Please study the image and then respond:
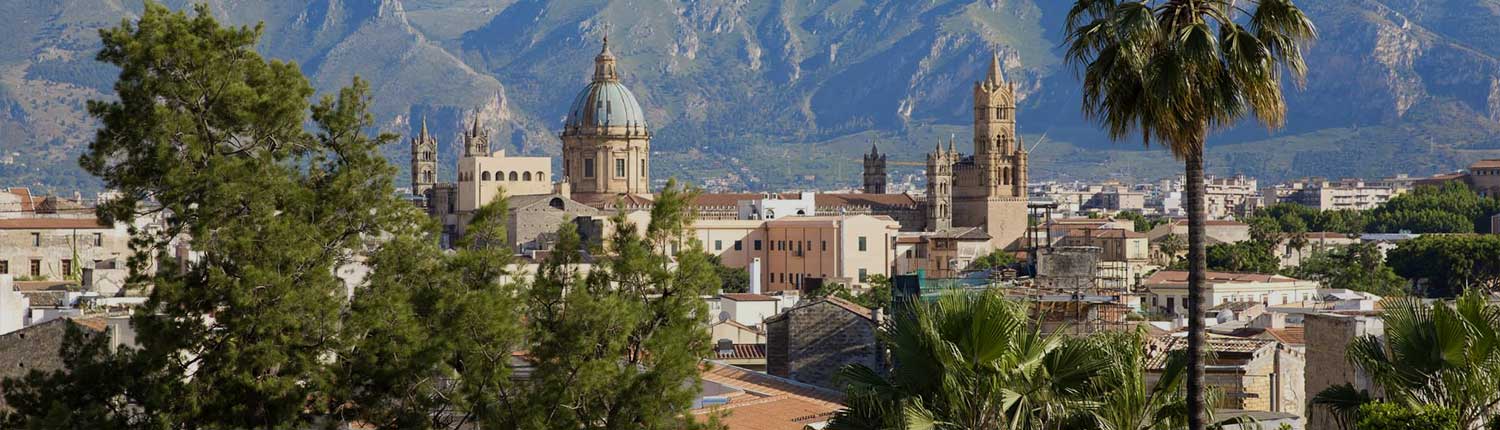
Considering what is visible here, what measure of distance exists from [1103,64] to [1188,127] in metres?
0.70

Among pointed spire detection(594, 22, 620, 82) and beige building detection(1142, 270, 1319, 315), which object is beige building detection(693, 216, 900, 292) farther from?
beige building detection(1142, 270, 1319, 315)

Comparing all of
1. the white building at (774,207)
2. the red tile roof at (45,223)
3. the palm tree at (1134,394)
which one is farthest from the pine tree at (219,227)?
the white building at (774,207)

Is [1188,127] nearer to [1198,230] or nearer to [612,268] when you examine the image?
[1198,230]

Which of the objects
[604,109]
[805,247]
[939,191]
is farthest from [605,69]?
[805,247]

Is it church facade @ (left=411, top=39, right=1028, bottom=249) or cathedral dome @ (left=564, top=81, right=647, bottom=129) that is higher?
cathedral dome @ (left=564, top=81, right=647, bottom=129)

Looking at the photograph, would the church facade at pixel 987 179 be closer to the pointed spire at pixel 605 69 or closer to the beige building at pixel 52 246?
the pointed spire at pixel 605 69

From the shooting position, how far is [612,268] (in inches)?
760

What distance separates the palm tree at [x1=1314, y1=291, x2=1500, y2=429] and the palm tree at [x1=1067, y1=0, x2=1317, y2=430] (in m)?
1.66

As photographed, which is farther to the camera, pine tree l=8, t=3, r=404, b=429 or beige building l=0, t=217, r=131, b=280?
beige building l=0, t=217, r=131, b=280

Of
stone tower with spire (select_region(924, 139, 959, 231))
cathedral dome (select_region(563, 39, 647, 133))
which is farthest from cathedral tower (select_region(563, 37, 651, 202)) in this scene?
stone tower with spire (select_region(924, 139, 959, 231))

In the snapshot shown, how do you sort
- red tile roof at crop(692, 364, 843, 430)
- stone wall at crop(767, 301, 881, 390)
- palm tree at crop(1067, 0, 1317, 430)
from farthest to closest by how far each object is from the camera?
stone wall at crop(767, 301, 881, 390), red tile roof at crop(692, 364, 843, 430), palm tree at crop(1067, 0, 1317, 430)

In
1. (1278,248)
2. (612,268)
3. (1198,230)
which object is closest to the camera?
(1198,230)

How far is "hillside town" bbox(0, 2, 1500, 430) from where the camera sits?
17.9 metres

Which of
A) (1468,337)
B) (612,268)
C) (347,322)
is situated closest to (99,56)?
(347,322)
